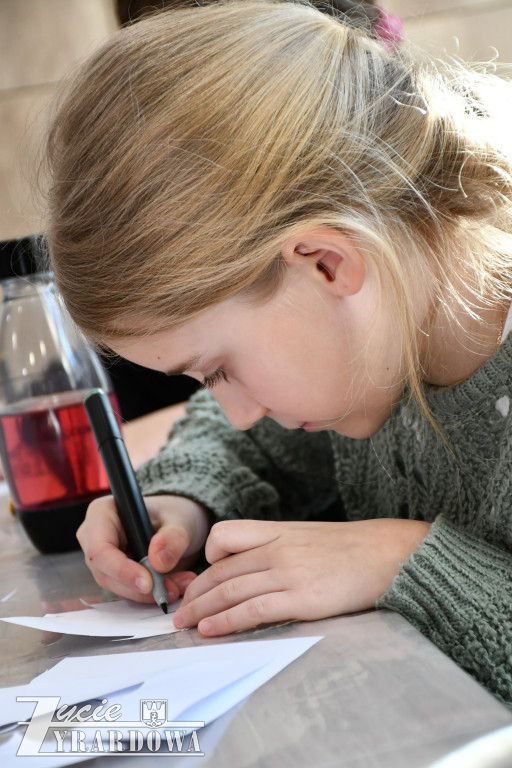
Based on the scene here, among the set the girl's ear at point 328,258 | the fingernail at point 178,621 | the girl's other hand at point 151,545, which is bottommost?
the girl's other hand at point 151,545

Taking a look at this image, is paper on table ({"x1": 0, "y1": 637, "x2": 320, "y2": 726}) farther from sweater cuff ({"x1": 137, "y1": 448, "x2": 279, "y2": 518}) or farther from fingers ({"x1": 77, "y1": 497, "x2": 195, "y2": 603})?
sweater cuff ({"x1": 137, "y1": 448, "x2": 279, "y2": 518})

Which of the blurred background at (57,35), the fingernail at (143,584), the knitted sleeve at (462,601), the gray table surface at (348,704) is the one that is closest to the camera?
the gray table surface at (348,704)

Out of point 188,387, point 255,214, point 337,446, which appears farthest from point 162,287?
point 188,387

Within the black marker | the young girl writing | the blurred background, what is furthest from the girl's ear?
the blurred background

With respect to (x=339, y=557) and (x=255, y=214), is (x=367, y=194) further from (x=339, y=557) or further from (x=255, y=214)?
(x=339, y=557)

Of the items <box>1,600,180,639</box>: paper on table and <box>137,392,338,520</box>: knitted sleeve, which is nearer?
<box>1,600,180,639</box>: paper on table

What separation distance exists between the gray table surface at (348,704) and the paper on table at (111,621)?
0.07 feet

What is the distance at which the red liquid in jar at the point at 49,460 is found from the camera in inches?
30.0

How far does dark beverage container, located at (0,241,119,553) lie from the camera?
0.76 m

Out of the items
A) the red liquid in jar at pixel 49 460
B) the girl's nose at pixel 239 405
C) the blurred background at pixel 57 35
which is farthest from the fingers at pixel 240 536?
the blurred background at pixel 57 35

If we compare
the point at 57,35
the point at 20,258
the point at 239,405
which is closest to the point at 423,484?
the point at 239,405

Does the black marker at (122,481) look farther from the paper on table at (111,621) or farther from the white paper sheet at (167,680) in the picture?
the white paper sheet at (167,680)

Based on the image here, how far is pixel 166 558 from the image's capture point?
23.8 inches

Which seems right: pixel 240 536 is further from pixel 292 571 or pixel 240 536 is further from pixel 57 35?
pixel 57 35
